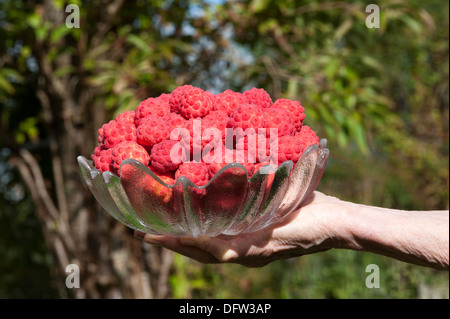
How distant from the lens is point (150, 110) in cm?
69

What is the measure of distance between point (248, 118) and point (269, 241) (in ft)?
0.84

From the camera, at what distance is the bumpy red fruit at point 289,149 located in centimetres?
65

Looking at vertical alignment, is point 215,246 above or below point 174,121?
below

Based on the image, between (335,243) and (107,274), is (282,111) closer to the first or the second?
(335,243)

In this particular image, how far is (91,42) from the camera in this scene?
153 cm

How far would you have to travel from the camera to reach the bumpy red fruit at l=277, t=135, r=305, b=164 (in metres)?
0.65

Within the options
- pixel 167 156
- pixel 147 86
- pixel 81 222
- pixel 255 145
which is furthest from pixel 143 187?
pixel 81 222

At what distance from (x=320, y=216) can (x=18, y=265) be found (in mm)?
1771

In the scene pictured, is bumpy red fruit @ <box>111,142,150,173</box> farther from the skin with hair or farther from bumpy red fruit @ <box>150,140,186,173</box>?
the skin with hair

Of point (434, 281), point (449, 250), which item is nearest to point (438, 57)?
point (434, 281)

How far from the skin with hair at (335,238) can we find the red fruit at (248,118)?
215mm

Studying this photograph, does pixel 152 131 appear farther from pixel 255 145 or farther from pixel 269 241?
pixel 269 241

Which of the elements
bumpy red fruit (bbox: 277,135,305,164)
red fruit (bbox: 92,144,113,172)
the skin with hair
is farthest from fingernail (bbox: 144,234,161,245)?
bumpy red fruit (bbox: 277,135,305,164)

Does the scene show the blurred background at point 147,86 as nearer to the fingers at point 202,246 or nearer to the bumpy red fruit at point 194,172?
the fingers at point 202,246
